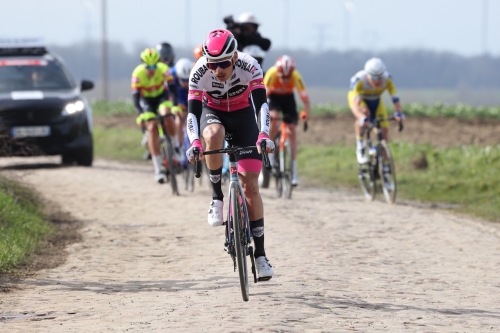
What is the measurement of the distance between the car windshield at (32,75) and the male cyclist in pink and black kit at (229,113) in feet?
38.1

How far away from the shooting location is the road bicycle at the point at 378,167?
580 inches

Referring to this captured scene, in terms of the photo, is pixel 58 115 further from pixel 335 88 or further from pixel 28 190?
pixel 335 88

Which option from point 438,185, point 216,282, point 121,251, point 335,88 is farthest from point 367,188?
point 335,88

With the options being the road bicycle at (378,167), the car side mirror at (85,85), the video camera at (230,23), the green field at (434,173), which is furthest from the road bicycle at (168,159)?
the car side mirror at (85,85)

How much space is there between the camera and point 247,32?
16266mm

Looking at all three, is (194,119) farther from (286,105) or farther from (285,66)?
(286,105)

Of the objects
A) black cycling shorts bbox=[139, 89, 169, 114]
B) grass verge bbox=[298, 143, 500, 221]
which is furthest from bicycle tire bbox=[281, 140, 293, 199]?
grass verge bbox=[298, 143, 500, 221]

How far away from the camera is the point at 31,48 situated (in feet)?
65.8

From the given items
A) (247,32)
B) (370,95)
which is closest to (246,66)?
(370,95)

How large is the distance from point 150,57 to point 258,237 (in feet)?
25.2

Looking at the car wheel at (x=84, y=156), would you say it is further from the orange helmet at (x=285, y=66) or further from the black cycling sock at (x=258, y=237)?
the black cycling sock at (x=258, y=237)

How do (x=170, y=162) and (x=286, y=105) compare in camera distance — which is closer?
(x=170, y=162)

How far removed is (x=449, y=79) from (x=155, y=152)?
3599 inches

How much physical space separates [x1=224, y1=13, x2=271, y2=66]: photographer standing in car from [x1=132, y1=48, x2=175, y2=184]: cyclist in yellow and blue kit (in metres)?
1.50
